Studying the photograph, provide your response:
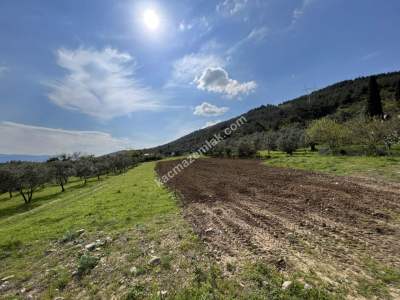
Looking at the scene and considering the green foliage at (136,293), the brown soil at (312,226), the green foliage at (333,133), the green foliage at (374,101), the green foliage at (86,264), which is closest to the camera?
the green foliage at (136,293)

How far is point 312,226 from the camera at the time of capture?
746cm

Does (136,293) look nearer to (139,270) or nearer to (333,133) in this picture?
(139,270)

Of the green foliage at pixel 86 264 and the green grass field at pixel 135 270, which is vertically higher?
the green foliage at pixel 86 264

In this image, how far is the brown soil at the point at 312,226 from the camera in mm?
5398

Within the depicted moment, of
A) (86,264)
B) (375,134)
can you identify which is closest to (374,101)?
(375,134)

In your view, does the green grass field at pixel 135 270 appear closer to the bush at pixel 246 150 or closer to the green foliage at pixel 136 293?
the green foliage at pixel 136 293

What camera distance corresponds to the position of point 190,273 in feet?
18.1

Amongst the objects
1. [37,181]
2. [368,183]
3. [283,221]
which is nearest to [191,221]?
[283,221]

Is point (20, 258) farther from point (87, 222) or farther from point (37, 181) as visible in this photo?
point (37, 181)

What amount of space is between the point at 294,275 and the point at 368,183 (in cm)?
1088

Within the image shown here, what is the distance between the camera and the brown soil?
5.40m

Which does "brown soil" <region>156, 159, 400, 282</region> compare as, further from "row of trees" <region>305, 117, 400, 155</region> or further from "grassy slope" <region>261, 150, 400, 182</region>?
"row of trees" <region>305, 117, 400, 155</region>

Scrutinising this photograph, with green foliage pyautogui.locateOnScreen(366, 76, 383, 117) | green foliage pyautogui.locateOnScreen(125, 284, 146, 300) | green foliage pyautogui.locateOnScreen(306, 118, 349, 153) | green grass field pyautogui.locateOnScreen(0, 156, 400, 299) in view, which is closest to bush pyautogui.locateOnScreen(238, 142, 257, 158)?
green foliage pyautogui.locateOnScreen(306, 118, 349, 153)

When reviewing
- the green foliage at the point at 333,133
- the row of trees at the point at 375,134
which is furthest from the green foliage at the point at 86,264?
the green foliage at the point at 333,133
